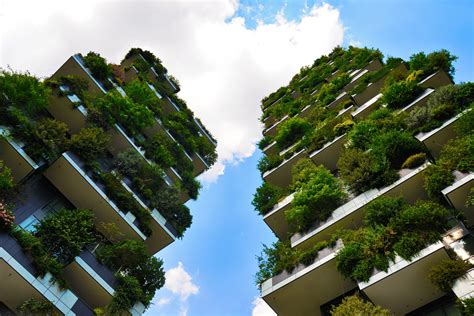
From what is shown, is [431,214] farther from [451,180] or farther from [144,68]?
[144,68]

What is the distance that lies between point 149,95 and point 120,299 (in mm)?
15343

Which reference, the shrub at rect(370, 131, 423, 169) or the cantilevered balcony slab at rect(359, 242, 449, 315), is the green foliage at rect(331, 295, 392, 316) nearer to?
the cantilevered balcony slab at rect(359, 242, 449, 315)

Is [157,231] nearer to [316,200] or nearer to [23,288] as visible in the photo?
[23,288]

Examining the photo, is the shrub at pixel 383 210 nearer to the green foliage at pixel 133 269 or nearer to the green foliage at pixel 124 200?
the green foliage at pixel 133 269

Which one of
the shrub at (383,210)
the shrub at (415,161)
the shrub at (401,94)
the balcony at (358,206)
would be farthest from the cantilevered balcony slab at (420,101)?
the shrub at (383,210)

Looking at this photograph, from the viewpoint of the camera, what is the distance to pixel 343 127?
2322 cm

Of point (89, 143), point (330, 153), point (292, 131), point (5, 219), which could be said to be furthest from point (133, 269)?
point (292, 131)

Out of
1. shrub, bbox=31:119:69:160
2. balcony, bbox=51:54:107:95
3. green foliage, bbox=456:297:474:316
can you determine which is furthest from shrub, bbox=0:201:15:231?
green foliage, bbox=456:297:474:316

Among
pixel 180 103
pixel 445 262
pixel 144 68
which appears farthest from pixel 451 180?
pixel 144 68

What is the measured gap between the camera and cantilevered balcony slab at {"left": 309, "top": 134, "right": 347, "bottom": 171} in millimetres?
22641

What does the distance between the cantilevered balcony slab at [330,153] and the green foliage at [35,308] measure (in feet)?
54.0

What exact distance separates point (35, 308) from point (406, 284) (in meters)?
13.4

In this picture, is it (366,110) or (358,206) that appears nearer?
(358,206)

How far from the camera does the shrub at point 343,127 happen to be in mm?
23062
